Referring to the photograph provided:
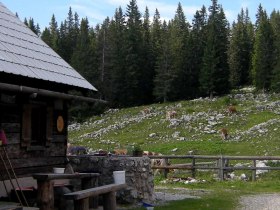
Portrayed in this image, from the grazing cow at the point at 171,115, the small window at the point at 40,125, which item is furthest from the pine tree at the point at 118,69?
the small window at the point at 40,125

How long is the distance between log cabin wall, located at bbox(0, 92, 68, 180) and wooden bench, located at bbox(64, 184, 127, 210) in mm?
2036

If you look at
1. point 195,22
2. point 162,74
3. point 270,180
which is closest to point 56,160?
point 270,180

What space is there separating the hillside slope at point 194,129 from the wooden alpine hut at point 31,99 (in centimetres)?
1832

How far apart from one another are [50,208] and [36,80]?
3487mm

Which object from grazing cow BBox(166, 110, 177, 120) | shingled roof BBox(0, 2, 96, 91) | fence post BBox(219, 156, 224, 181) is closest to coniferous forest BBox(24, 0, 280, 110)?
grazing cow BBox(166, 110, 177, 120)

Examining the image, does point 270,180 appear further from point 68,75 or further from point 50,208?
point 50,208

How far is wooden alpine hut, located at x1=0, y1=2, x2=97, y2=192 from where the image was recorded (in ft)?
39.0

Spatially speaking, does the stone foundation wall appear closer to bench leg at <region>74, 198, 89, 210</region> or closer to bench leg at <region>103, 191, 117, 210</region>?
bench leg at <region>103, 191, 117, 210</region>

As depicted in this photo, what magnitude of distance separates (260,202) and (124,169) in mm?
4176

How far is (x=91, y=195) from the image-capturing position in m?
11.0

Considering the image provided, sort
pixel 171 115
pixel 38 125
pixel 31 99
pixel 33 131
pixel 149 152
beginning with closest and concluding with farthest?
pixel 31 99, pixel 33 131, pixel 38 125, pixel 149 152, pixel 171 115

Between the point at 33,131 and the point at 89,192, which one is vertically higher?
the point at 33,131

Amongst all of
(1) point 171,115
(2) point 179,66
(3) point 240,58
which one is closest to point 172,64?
(2) point 179,66

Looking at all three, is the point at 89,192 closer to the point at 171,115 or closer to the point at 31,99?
the point at 31,99
